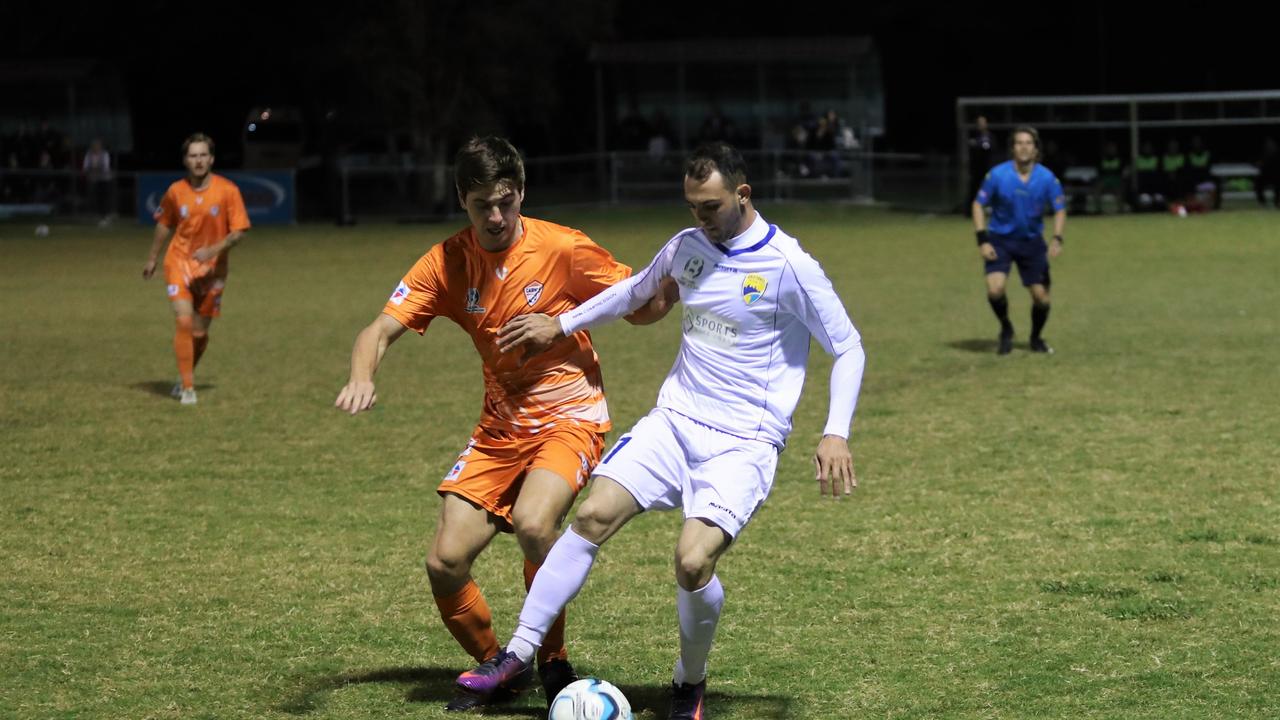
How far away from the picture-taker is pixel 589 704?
5145mm

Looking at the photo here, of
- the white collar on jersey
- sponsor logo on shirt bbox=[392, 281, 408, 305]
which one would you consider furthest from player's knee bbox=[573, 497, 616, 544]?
sponsor logo on shirt bbox=[392, 281, 408, 305]

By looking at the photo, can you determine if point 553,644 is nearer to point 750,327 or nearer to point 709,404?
point 709,404

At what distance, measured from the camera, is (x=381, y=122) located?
37219 mm

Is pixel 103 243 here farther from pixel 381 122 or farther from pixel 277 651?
pixel 277 651

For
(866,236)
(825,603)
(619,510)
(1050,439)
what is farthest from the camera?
(866,236)

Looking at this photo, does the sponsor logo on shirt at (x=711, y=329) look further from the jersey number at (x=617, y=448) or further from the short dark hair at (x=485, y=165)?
the short dark hair at (x=485, y=165)

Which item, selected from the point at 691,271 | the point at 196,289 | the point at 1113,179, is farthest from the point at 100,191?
the point at 691,271

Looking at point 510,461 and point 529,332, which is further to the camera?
point 510,461

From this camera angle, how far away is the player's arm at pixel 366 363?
539cm

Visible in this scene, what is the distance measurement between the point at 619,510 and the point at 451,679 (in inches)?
46.6

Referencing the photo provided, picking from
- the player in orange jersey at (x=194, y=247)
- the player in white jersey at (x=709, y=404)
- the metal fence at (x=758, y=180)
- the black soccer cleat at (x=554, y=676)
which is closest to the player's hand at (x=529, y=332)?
the player in white jersey at (x=709, y=404)

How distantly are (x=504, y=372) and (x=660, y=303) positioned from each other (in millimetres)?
620

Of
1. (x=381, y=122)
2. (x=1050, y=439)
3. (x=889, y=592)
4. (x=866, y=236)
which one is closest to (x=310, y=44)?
(x=381, y=122)

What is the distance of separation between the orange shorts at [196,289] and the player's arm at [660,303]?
7.79 m
